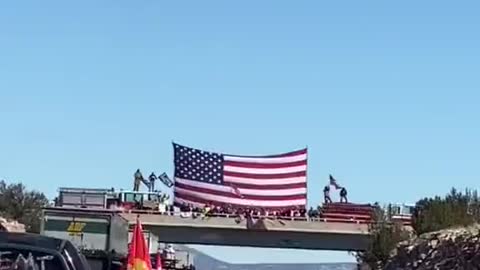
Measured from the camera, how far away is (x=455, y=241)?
25844 mm

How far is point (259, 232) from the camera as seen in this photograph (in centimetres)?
7656

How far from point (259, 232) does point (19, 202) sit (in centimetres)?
1571

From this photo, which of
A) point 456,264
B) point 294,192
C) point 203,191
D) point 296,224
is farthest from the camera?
point 296,224

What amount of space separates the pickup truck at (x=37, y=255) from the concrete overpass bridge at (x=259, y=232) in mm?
63978

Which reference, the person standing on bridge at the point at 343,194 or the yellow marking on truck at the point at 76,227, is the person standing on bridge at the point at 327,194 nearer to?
the person standing on bridge at the point at 343,194

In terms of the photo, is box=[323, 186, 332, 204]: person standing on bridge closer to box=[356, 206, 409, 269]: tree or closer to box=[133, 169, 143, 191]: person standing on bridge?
box=[133, 169, 143, 191]: person standing on bridge

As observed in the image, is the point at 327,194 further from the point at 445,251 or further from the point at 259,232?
the point at 445,251

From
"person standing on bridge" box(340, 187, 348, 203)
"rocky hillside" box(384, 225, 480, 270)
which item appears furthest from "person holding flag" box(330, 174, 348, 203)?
"rocky hillside" box(384, 225, 480, 270)

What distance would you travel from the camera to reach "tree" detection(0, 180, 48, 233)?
77.1m

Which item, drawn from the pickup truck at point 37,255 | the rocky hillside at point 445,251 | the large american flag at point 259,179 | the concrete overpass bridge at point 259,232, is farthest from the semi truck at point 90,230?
the concrete overpass bridge at point 259,232

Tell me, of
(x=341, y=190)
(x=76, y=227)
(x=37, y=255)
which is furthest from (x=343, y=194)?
(x=37, y=255)

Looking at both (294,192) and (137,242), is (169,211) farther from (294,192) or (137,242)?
(137,242)

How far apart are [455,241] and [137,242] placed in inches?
485

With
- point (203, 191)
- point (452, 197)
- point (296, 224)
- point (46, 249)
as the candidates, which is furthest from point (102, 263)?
point (296, 224)
